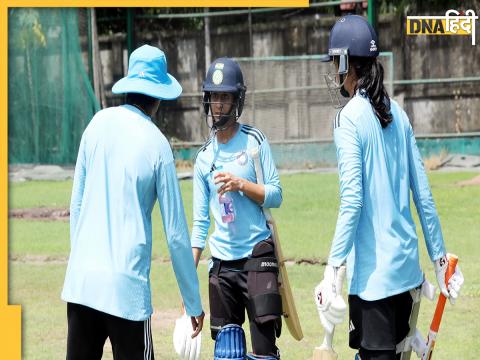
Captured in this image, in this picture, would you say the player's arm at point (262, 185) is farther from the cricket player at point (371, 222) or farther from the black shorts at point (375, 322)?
the black shorts at point (375, 322)

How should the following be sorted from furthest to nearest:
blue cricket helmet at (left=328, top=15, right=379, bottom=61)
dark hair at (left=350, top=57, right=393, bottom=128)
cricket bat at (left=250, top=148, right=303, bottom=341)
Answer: cricket bat at (left=250, top=148, right=303, bottom=341)
blue cricket helmet at (left=328, top=15, right=379, bottom=61)
dark hair at (left=350, top=57, right=393, bottom=128)

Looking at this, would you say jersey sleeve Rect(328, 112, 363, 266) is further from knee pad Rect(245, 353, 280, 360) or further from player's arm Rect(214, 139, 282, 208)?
knee pad Rect(245, 353, 280, 360)

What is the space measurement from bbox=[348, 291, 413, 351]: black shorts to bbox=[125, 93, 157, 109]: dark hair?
1.39 m

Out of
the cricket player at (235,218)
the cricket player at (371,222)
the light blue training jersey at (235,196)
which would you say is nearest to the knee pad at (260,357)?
the cricket player at (235,218)

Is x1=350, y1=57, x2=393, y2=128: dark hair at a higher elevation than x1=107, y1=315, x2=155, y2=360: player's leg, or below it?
higher

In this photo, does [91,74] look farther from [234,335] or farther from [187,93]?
[234,335]

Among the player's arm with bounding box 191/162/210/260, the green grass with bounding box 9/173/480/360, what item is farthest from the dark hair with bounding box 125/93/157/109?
the green grass with bounding box 9/173/480/360

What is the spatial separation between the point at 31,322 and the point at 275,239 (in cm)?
343

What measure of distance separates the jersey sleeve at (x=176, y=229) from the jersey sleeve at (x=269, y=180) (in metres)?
1.35

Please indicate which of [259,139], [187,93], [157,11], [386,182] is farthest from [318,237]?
[157,11]

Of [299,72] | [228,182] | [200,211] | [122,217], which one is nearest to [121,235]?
[122,217]

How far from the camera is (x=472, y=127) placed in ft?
65.6

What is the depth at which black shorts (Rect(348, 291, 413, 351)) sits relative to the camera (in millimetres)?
5086

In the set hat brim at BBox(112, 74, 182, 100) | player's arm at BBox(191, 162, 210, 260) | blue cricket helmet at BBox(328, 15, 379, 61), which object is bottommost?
player's arm at BBox(191, 162, 210, 260)
